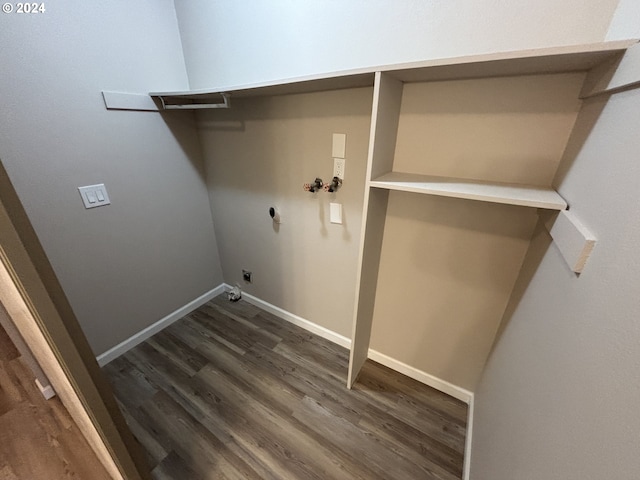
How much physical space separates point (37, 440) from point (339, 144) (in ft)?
7.62

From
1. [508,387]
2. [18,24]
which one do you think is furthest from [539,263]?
[18,24]

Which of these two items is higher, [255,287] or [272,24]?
[272,24]

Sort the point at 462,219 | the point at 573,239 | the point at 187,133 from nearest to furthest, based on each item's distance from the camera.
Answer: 1. the point at 573,239
2. the point at 462,219
3. the point at 187,133

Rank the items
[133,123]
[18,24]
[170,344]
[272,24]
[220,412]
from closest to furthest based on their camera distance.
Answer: [18,24] < [272,24] < [220,412] < [133,123] < [170,344]

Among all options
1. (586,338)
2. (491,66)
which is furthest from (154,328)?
(491,66)

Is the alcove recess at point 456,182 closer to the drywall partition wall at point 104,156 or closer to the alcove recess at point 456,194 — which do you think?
the alcove recess at point 456,194

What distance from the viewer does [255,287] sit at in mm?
2355

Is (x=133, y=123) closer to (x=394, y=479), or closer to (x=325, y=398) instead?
(x=325, y=398)

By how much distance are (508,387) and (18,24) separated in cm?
264

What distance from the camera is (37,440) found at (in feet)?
4.57


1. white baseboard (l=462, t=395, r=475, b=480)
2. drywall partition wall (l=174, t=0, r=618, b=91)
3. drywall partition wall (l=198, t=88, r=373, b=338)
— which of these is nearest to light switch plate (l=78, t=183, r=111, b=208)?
drywall partition wall (l=198, t=88, r=373, b=338)

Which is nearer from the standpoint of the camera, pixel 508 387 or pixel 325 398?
pixel 508 387

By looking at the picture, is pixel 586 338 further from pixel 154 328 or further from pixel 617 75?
pixel 154 328

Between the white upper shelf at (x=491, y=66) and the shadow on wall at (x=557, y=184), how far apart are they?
0.43 feet
